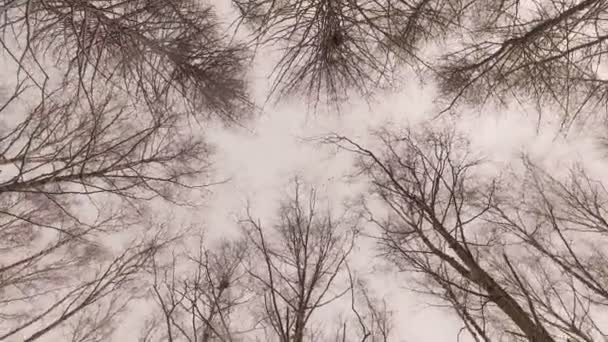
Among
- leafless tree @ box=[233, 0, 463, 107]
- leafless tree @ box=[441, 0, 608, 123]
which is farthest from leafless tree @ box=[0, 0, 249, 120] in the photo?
leafless tree @ box=[441, 0, 608, 123]

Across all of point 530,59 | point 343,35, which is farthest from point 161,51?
point 530,59

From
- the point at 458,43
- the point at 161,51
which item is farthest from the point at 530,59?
the point at 161,51

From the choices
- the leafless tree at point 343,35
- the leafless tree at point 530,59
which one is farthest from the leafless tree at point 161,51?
the leafless tree at point 530,59

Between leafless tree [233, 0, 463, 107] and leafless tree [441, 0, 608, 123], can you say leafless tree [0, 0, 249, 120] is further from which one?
leafless tree [441, 0, 608, 123]

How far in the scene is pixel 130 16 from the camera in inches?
123

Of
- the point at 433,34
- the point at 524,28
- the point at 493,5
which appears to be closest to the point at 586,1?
the point at 524,28

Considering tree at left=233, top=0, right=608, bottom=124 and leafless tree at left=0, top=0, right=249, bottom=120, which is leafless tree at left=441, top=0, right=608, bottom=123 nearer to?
tree at left=233, top=0, right=608, bottom=124

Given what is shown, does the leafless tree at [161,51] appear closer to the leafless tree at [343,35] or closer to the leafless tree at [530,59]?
the leafless tree at [343,35]

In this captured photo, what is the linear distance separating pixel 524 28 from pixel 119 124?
17.9ft

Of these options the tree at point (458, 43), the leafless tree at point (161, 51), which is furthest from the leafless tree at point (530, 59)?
the leafless tree at point (161, 51)

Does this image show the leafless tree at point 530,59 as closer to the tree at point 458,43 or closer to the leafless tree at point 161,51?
the tree at point 458,43

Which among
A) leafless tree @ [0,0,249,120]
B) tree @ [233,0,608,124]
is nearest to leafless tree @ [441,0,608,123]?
tree @ [233,0,608,124]

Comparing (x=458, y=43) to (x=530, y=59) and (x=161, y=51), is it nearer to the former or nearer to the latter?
(x=530, y=59)

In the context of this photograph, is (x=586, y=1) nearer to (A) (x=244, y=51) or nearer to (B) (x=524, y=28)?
(B) (x=524, y=28)
